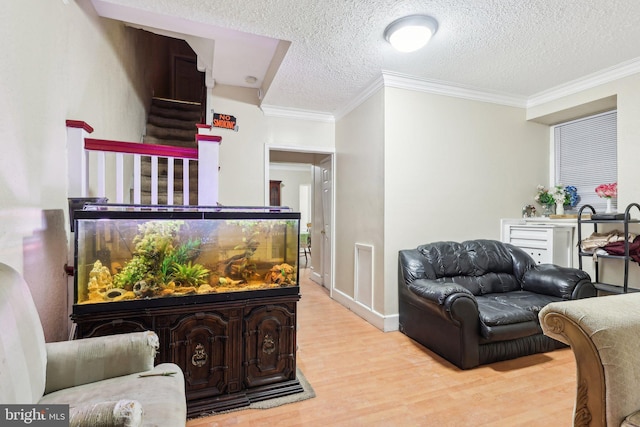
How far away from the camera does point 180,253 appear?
1749 millimetres

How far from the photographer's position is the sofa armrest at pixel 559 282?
2689 mm

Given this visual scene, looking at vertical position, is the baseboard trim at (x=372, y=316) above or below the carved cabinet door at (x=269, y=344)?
below

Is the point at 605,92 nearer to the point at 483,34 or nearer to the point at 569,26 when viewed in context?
the point at 569,26

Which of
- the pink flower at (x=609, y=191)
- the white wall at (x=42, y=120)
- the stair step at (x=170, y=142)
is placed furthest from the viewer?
the stair step at (x=170, y=142)

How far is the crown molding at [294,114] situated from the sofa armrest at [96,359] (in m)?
3.27

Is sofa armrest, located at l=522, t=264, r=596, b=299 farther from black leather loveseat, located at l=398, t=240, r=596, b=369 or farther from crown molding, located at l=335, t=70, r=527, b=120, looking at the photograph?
crown molding, located at l=335, t=70, r=527, b=120

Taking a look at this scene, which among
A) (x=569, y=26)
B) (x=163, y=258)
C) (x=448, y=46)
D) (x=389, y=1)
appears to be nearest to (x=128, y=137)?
(x=163, y=258)

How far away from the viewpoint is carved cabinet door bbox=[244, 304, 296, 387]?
1.92 meters

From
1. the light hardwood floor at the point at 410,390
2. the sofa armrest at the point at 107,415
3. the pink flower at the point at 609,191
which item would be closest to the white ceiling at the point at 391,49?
the pink flower at the point at 609,191

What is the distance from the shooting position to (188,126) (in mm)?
4879

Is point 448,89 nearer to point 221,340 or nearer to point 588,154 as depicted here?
point 588,154

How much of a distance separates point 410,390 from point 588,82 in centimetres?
374

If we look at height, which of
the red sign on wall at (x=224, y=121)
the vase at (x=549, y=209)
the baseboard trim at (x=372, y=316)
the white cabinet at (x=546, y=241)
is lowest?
the baseboard trim at (x=372, y=316)

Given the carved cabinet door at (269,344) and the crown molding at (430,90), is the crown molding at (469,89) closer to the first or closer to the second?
the crown molding at (430,90)
